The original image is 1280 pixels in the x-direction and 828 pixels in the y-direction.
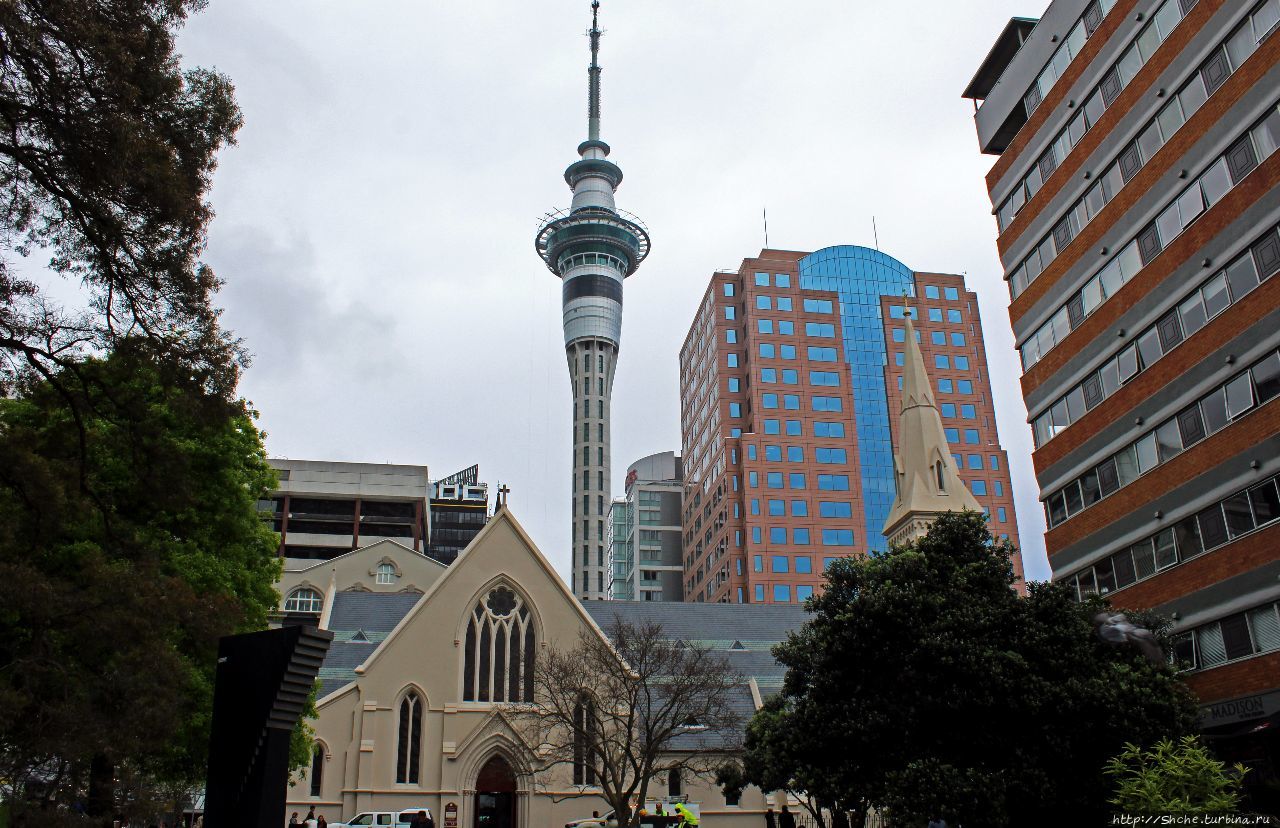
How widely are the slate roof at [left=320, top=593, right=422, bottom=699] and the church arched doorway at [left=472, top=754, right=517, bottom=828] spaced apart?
24.8 feet

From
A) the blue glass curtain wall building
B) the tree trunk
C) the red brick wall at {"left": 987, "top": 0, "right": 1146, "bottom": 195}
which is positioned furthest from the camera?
the blue glass curtain wall building

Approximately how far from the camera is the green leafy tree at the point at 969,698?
26.6m

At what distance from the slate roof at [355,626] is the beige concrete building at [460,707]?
0.38 feet

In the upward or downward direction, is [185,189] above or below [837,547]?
below

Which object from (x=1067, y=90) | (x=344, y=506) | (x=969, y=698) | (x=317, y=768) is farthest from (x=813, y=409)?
(x=969, y=698)

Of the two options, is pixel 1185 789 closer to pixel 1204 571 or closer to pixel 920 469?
pixel 1204 571

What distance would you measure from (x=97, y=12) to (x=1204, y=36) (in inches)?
1161

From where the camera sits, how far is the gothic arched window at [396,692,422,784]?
4594 centimetres

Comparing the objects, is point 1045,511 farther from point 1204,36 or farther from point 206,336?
point 206,336

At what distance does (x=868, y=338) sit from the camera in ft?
359

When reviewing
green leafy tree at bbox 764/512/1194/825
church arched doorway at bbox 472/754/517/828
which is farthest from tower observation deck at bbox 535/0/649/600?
green leafy tree at bbox 764/512/1194/825

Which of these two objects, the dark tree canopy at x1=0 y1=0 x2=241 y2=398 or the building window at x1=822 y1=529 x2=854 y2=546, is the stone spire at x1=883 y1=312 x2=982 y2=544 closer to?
the building window at x1=822 y1=529 x2=854 y2=546

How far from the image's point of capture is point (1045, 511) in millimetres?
40531

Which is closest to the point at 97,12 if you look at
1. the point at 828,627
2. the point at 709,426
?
the point at 828,627
